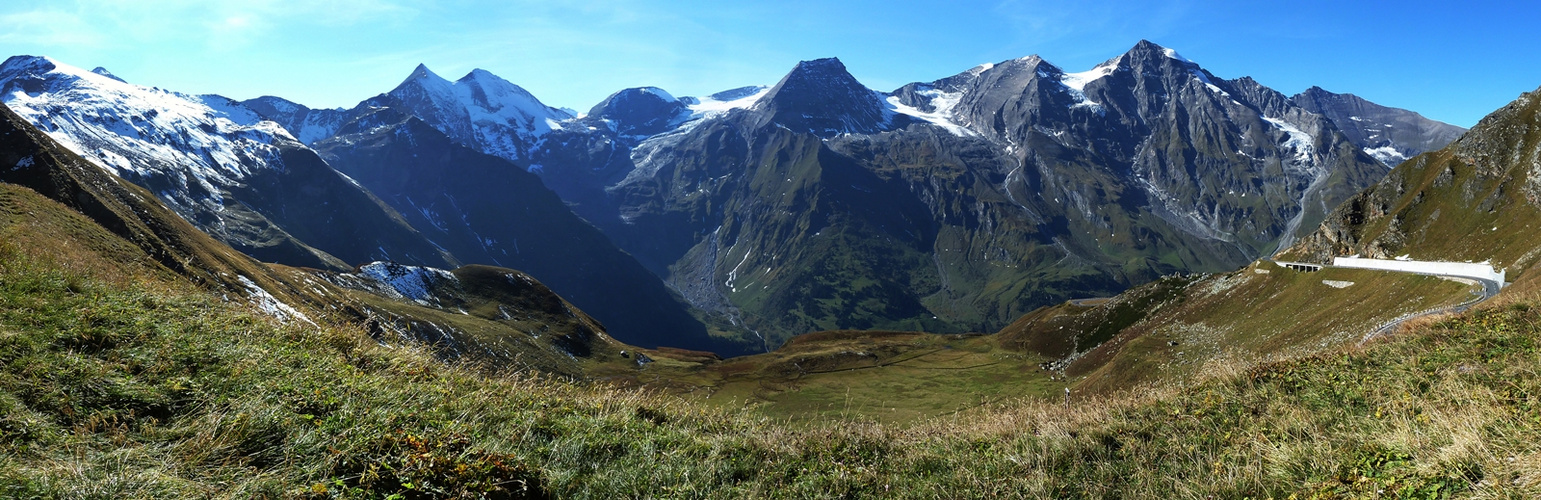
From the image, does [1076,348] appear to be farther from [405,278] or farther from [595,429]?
[405,278]

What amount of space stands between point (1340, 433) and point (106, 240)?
179 feet

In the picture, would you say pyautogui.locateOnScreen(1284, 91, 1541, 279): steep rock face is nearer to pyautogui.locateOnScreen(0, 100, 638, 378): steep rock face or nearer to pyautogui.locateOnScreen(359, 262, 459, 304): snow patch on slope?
pyautogui.locateOnScreen(0, 100, 638, 378): steep rock face

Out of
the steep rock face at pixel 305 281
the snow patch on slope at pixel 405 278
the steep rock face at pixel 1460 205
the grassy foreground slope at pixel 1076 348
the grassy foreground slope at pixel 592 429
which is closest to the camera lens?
the grassy foreground slope at pixel 592 429

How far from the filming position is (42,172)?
50031 millimetres

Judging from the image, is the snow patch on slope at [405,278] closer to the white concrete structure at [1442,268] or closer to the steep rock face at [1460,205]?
the white concrete structure at [1442,268]

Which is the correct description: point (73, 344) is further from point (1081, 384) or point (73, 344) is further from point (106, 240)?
point (1081, 384)

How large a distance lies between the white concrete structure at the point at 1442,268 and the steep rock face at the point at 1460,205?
390cm

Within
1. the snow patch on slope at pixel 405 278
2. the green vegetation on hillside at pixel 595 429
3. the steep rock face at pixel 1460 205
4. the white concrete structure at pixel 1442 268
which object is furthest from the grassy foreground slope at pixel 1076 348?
the snow patch on slope at pixel 405 278

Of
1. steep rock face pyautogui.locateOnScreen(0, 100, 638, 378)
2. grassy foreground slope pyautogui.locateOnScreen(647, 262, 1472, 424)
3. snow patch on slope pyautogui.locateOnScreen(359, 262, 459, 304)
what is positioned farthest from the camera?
snow patch on slope pyautogui.locateOnScreen(359, 262, 459, 304)

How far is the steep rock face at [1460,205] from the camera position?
3172 inches

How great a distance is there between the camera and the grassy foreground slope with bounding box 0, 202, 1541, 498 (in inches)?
283

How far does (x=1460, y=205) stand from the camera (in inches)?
3733

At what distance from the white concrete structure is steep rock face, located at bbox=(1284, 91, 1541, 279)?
3.90m

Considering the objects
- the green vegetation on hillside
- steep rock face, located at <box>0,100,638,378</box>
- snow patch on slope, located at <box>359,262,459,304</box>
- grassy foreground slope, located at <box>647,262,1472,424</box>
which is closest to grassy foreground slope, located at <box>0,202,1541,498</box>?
the green vegetation on hillside
